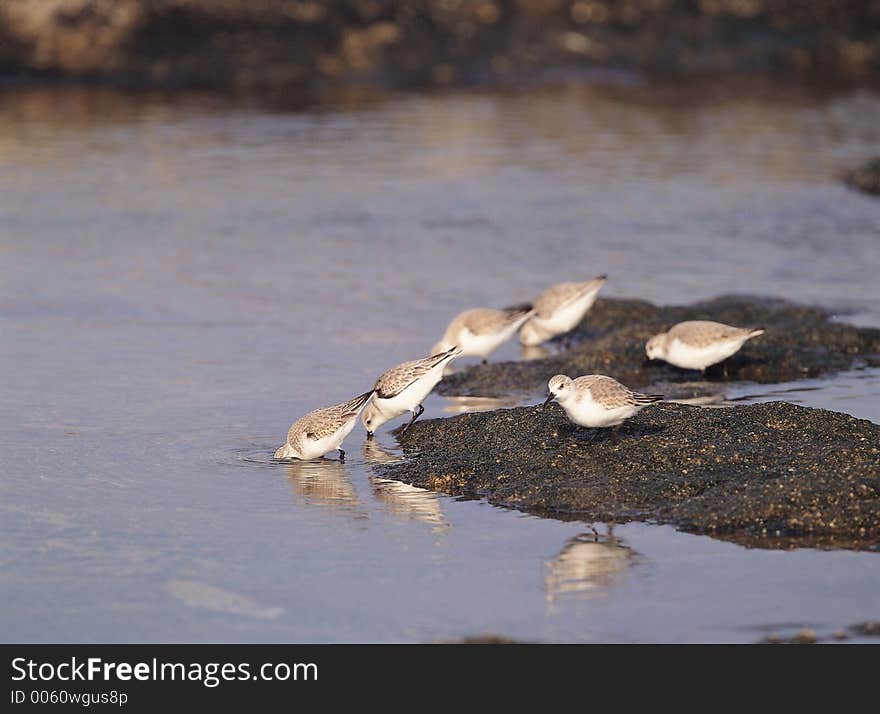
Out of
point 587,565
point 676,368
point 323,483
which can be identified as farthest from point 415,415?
point 587,565

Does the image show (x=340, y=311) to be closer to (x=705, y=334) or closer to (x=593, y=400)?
(x=705, y=334)

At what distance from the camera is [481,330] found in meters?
15.0

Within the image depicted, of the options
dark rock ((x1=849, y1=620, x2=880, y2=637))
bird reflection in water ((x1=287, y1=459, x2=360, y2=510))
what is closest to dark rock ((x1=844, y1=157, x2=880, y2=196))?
bird reflection in water ((x1=287, y1=459, x2=360, y2=510))

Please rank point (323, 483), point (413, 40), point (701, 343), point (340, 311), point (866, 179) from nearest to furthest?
1. point (323, 483)
2. point (701, 343)
3. point (340, 311)
4. point (866, 179)
5. point (413, 40)

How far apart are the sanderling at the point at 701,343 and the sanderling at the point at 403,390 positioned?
2.51 metres

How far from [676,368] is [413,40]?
103 feet

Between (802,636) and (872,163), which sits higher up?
(872,163)

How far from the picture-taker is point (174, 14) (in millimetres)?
42469

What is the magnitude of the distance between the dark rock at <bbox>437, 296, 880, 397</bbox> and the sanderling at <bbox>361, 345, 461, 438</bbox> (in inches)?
60.5

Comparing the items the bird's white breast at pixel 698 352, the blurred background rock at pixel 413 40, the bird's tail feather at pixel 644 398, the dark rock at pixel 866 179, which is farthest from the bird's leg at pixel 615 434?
the blurred background rock at pixel 413 40
